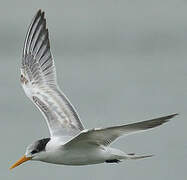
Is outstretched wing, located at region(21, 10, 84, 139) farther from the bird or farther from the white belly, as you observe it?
the white belly

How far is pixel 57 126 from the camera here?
9.54 m

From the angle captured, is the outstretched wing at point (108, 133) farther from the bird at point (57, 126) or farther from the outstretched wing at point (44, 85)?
the outstretched wing at point (44, 85)

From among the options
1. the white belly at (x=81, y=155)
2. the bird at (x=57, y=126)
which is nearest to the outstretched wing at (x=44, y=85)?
the bird at (x=57, y=126)

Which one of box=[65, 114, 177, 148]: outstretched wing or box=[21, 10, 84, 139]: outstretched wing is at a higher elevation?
box=[21, 10, 84, 139]: outstretched wing

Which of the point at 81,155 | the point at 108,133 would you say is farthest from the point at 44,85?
the point at 108,133

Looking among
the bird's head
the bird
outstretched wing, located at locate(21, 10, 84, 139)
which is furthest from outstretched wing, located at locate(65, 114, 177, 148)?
outstretched wing, located at locate(21, 10, 84, 139)

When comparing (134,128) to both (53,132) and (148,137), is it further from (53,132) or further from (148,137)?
(148,137)

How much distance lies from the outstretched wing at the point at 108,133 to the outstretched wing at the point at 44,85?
2.46 ft

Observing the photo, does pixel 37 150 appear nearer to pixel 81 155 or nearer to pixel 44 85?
pixel 81 155

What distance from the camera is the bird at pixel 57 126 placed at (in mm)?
8334

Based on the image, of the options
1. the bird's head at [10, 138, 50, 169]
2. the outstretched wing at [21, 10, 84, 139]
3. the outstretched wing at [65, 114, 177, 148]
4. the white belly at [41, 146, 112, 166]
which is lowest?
the white belly at [41, 146, 112, 166]

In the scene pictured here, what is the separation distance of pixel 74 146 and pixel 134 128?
0.91m

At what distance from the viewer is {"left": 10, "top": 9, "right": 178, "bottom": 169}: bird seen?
27.3 feet

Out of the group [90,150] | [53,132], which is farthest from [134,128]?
[53,132]
